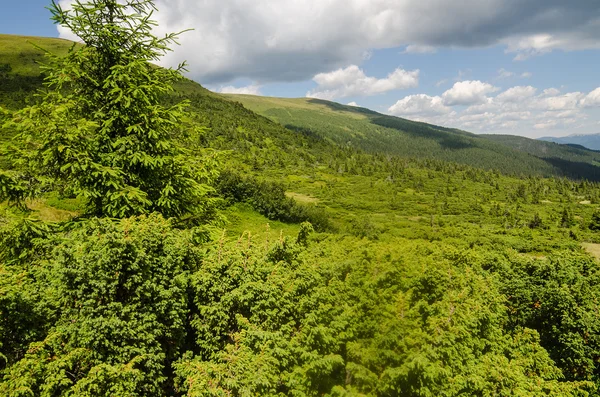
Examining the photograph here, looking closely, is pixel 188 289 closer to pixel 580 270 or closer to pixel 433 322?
→ pixel 433 322

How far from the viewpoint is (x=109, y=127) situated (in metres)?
10.6

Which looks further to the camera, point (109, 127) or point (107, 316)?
point (109, 127)

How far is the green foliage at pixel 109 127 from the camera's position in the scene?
9.61 metres

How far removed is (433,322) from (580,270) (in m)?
15.4

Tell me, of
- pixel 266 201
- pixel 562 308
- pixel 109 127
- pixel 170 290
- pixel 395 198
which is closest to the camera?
pixel 170 290

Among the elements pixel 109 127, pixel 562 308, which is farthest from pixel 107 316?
pixel 562 308

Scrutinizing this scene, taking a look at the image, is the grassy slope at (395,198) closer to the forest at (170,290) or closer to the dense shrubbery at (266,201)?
the dense shrubbery at (266,201)

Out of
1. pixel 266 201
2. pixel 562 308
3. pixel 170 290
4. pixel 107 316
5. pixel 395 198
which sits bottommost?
pixel 395 198

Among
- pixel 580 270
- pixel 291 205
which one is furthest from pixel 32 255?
pixel 291 205

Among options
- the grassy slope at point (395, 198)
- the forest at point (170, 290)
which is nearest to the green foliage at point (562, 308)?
the forest at point (170, 290)

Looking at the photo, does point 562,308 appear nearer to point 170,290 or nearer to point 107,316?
point 170,290

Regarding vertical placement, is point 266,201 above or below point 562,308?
below

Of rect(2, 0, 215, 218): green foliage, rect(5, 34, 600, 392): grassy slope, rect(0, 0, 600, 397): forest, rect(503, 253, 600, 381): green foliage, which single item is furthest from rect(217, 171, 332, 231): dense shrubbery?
rect(2, 0, 215, 218): green foliage

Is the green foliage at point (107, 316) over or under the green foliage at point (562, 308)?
over
